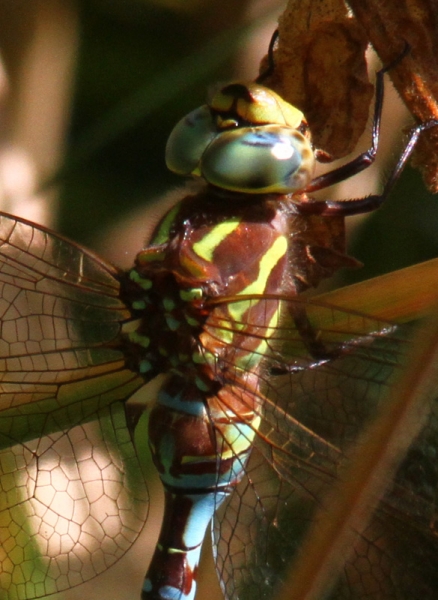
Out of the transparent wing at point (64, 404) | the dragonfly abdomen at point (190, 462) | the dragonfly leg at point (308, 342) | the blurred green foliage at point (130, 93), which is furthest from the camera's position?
the blurred green foliage at point (130, 93)

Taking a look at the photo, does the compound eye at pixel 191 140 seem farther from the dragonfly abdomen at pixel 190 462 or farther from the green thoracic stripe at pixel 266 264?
the dragonfly abdomen at pixel 190 462

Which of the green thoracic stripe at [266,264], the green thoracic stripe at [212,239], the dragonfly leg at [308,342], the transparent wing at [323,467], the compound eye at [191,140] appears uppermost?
the compound eye at [191,140]

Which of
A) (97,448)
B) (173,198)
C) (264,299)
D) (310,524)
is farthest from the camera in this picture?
(173,198)

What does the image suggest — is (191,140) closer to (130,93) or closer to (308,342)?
(308,342)

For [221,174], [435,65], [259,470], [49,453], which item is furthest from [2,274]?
[435,65]

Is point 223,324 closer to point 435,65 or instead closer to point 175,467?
point 175,467

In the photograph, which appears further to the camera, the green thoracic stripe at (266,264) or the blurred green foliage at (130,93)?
the blurred green foliage at (130,93)

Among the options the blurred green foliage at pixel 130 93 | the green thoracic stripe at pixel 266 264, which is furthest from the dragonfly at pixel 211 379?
the blurred green foliage at pixel 130 93
